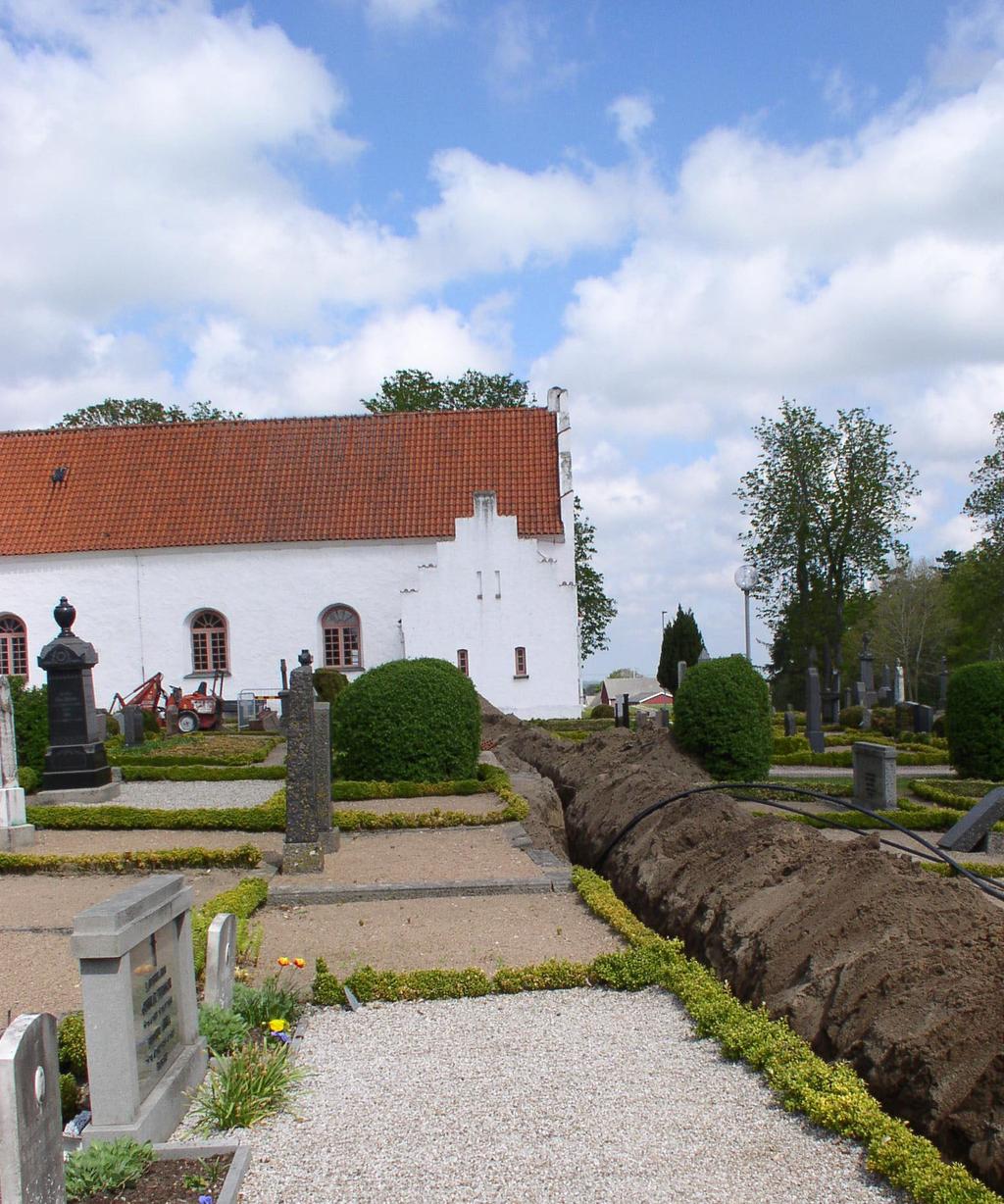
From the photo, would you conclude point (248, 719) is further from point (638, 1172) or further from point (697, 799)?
point (638, 1172)

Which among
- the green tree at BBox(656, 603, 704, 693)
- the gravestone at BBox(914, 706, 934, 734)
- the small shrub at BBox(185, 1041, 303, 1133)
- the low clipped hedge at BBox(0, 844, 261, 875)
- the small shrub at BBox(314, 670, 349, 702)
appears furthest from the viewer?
the green tree at BBox(656, 603, 704, 693)

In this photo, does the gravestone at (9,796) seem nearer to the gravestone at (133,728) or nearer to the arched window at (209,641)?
the gravestone at (133,728)

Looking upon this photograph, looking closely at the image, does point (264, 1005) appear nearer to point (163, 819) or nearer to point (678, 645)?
point (163, 819)

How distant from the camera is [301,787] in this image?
8703 mm

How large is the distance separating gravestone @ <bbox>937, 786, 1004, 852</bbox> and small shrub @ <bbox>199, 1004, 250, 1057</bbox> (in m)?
7.55

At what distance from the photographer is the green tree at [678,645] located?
1334 inches

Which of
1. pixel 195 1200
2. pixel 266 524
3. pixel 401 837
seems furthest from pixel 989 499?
pixel 195 1200

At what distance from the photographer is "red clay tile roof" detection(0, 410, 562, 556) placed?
28750 millimetres

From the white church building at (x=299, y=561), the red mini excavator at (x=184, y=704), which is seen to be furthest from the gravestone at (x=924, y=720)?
the red mini excavator at (x=184, y=704)

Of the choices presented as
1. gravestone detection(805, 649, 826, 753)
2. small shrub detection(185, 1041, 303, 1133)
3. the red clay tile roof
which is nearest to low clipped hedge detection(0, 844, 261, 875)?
small shrub detection(185, 1041, 303, 1133)

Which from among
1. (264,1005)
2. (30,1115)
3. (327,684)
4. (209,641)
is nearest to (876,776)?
(264,1005)

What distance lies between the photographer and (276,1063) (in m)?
4.30

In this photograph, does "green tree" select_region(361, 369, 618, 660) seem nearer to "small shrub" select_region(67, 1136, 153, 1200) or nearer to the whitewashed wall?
the whitewashed wall

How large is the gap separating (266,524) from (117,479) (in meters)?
4.95
